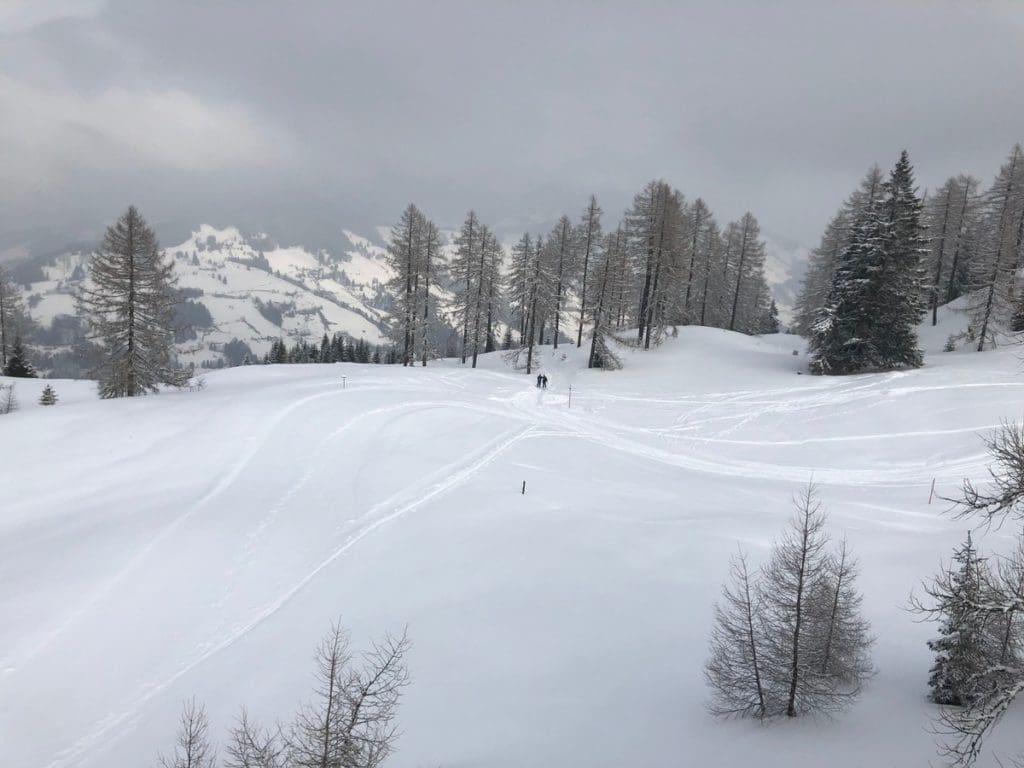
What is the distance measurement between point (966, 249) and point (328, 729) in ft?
249

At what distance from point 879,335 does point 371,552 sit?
37915mm

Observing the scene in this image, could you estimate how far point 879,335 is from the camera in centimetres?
3725

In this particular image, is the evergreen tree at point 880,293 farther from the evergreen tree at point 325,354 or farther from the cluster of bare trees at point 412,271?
the evergreen tree at point 325,354

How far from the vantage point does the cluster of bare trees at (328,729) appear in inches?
279

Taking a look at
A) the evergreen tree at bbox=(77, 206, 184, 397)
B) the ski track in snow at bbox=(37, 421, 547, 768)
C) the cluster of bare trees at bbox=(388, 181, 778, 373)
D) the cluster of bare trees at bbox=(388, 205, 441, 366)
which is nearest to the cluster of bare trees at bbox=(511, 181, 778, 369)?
the cluster of bare trees at bbox=(388, 181, 778, 373)

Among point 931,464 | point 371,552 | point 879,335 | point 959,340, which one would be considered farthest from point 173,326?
point 959,340

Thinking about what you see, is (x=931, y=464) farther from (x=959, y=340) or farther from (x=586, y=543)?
(x=959, y=340)

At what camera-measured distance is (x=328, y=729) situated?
7027mm

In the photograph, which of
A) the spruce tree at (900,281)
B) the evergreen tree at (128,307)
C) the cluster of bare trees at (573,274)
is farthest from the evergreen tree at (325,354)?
the spruce tree at (900,281)

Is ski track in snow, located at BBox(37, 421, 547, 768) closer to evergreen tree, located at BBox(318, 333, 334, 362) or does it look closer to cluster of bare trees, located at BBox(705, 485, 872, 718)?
cluster of bare trees, located at BBox(705, 485, 872, 718)

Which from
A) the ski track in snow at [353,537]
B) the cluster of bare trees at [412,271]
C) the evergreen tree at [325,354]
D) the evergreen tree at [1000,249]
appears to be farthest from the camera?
the evergreen tree at [325,354]

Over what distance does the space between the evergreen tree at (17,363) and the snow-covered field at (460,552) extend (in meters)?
32.8

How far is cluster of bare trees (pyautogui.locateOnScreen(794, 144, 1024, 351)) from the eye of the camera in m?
42.0

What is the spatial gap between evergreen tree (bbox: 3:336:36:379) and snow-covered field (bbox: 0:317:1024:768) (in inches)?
1292
